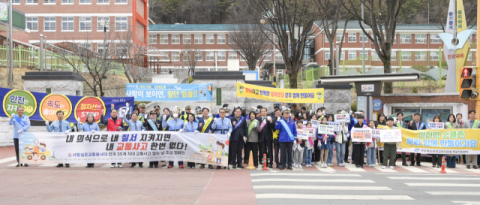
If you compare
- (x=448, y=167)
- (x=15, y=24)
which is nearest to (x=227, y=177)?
(x=448, y=167)

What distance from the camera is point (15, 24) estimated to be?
28.1 m

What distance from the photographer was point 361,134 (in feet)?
45.8

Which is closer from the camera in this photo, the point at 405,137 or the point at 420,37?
the point at 405,137

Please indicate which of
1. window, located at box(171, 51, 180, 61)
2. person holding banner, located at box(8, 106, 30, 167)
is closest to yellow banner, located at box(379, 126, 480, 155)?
person holding banner, located at box(8, 106, 30, 167)

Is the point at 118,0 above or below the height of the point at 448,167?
above

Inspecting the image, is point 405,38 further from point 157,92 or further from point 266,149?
point 266,149

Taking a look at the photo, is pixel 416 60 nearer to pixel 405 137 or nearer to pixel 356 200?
pixel 405 137

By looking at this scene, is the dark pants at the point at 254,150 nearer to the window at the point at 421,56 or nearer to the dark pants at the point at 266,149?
the dark pants at the point at 266,149

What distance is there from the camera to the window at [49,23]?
178 feet

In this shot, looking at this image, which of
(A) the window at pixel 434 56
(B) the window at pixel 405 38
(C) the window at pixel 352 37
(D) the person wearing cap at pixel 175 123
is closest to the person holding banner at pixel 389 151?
(D) the person wearing cap at pixel 175 123

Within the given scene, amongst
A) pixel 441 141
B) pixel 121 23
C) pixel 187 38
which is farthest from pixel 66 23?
pixel 441 141

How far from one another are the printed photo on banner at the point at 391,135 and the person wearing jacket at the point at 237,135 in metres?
4.34

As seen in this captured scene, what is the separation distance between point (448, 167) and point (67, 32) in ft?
163

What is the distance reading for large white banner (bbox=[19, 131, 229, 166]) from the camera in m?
13.0
